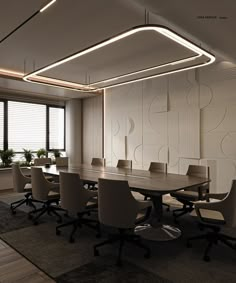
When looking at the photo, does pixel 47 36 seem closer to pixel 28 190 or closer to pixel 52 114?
pixel 28 190

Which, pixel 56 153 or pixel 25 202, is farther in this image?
pixel 56 153

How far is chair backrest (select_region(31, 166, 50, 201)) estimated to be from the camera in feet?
12.8

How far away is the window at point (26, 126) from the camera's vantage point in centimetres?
741

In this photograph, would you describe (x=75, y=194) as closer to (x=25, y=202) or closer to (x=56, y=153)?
(x=25, y=202)

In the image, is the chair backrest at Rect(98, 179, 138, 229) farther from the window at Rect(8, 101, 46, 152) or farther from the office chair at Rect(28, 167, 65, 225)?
the window at Rect(8, 101, 46, 152)

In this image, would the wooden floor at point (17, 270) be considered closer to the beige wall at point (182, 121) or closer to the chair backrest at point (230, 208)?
the chair backrest at point (230, 208)

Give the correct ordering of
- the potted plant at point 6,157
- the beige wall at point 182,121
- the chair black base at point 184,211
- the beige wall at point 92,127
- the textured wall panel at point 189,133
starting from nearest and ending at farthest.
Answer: the chair black base at point 184,211
the beige wall at point 182,121
the textured wall panel at point 189,133
the potted plant at point 6,157
the beige wall at point 92,127

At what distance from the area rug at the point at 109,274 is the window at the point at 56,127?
6.43 metres

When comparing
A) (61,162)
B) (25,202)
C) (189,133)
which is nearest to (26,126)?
(61,162)

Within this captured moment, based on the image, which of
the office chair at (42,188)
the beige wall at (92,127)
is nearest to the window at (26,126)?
the beige wall at (92,127)

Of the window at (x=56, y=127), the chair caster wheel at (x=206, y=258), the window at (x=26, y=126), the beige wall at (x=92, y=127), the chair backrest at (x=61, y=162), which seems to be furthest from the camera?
the window at (x=56, y=127)

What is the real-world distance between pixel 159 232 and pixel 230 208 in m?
1.22

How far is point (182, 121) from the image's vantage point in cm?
586

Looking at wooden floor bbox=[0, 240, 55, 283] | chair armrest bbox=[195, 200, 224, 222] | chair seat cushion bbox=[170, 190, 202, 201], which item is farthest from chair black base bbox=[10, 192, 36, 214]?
chair armrest bbox=[195, 200, 224, 222]
